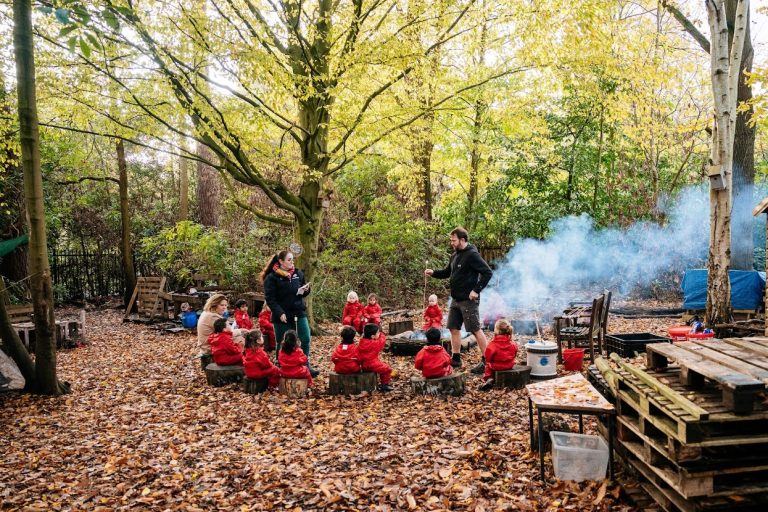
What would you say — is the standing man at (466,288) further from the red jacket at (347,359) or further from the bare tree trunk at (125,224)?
the bare tree trunk at (125,224)

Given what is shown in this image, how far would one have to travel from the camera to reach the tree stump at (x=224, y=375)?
8000 mm

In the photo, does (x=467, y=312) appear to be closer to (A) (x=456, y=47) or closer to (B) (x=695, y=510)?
(B) (x=695, y=510)

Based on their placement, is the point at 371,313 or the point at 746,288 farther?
the point at 746,288

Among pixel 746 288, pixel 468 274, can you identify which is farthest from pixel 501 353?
pixel 746 288

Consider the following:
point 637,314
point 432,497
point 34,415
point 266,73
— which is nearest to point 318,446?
point 432,497

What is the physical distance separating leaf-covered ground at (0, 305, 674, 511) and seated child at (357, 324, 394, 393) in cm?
26

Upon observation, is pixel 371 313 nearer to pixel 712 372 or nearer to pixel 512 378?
pixel 512 378

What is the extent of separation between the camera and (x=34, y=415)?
6.83m

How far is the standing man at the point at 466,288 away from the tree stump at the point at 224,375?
3.19 m

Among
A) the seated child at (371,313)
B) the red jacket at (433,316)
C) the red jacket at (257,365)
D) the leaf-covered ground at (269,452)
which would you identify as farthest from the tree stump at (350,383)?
the seated child at (371,313)

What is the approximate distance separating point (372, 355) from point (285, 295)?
1.83 meters

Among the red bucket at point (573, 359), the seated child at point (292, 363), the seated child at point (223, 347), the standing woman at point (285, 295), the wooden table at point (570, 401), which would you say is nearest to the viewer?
the wooden table at point (570, 401)

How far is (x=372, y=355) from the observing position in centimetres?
743

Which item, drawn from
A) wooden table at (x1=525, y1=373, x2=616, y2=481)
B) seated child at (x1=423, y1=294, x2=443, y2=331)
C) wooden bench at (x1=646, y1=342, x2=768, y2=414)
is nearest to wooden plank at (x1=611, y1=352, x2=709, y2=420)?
wooden bench at (x1=646, y1=342, x2=768, y2=414)
